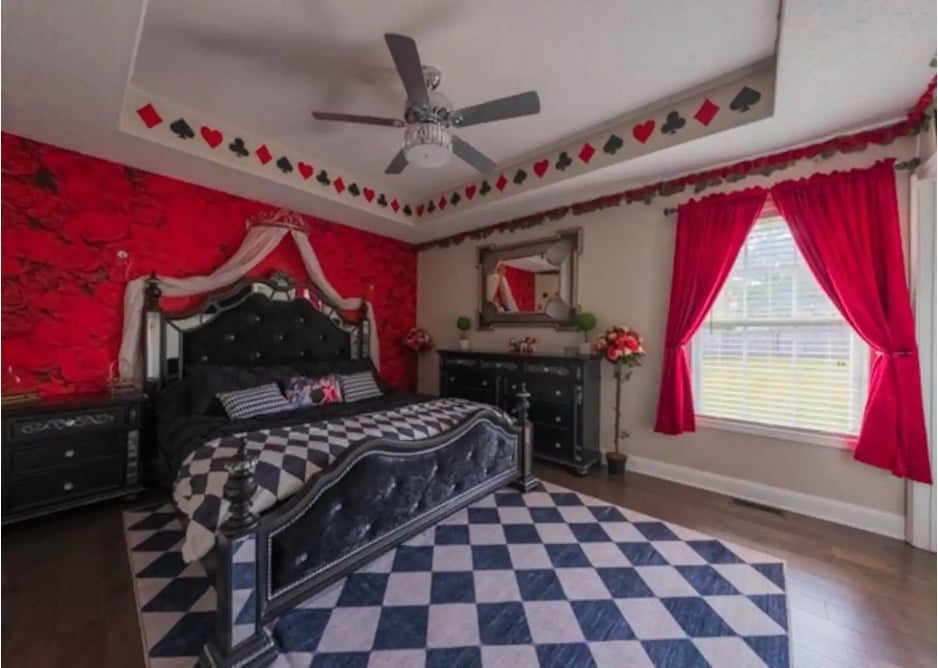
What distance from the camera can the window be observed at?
2.76m

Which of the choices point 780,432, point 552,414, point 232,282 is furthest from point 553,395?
point 232,282

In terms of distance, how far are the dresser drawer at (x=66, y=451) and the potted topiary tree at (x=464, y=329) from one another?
10.4ft

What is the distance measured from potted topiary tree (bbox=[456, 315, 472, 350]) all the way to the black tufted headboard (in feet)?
3.84

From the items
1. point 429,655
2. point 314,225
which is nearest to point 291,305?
point 314,225

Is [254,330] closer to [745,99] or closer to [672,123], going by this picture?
[672,123]

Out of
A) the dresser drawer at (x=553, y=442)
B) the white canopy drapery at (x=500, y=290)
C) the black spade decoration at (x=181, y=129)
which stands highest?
the black spade decoration at (x=181, y=129)

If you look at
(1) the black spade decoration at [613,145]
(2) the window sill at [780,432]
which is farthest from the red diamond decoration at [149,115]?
(2) the window sill at [780,432]

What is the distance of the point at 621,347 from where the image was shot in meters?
3.46

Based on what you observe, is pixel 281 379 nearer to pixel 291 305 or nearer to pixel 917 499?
pixel 291 305

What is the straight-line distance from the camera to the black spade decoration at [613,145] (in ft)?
9.99

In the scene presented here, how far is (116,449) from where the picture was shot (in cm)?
279

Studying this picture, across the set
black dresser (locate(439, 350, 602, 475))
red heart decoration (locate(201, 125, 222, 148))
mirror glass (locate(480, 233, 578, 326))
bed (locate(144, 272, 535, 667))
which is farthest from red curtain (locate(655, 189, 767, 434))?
red heart decoration (locate(201, 125, 222, 148))

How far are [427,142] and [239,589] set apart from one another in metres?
2.25

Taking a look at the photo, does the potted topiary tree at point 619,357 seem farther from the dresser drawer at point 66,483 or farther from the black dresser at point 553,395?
the dresser drawer at point 66,483
